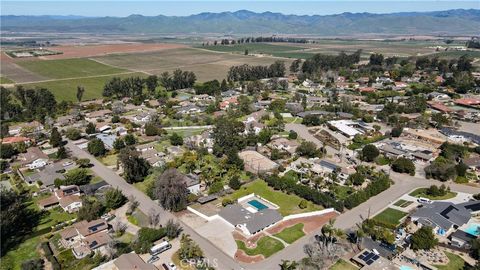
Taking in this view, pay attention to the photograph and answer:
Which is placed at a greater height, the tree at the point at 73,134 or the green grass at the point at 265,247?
the tree at the point at 73,134

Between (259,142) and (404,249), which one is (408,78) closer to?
(259,142)

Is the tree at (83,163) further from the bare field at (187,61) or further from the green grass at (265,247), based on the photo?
the bare field at (187,61)

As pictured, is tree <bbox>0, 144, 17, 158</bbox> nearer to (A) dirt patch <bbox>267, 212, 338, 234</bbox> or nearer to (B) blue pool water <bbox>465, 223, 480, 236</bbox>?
(A) dirt patch <bbox>267, 212, 338, 234</bbox>

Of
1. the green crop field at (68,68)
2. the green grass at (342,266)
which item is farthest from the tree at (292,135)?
the green crop field at (68,68)

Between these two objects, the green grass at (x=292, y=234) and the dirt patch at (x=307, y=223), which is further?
the dirt patch at (x=307, y=223)

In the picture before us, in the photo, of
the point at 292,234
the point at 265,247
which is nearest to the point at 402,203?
the point at 292,234

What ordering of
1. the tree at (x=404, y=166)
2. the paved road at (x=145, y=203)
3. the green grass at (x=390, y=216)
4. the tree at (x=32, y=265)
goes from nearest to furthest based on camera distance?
the tree at (x=32, y=265) → the paved road at (x=145, y=203) → the green grass at (x=390, y=216) → the tree at (x=404, y=166)

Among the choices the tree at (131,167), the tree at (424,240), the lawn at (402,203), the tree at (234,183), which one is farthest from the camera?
the tree at (131,167)

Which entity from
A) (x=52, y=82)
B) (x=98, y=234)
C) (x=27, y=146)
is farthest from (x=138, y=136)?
(x=52, y=82)
